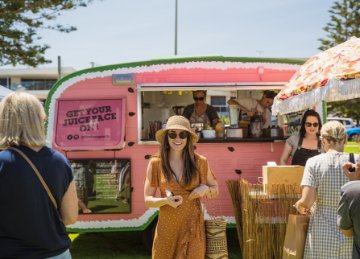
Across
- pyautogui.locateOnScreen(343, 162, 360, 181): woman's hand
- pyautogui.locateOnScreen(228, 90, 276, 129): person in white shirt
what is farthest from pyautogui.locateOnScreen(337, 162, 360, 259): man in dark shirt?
pyautogui.locateOnScreen(228, 90, 276, 129): person in white shirt

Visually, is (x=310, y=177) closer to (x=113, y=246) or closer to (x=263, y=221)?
(x=263, y=221)

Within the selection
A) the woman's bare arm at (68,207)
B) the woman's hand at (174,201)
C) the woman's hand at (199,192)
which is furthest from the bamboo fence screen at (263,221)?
the woman's bare arm at (68,207)

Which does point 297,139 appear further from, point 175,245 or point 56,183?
point 56,183

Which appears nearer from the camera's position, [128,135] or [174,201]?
[174,201]

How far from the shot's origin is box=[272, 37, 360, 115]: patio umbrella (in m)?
4.04

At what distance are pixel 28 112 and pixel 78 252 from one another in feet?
13.8

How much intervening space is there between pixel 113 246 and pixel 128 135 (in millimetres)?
1599

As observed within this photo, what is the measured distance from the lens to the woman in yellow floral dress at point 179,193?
3.40 m

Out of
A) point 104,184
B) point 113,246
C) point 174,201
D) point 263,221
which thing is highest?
point 174,201

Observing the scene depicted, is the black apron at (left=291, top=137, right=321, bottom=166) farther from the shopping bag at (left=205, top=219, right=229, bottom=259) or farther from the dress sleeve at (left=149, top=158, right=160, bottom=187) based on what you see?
the dress sleeve at (left=149, top=158, right=160, bottom=187)

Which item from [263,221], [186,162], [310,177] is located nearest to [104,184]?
[263,221]

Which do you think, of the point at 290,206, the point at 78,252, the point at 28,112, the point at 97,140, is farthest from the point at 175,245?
the point at 78,252

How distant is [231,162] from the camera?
5.83m

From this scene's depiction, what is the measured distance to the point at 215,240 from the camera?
3465mm
